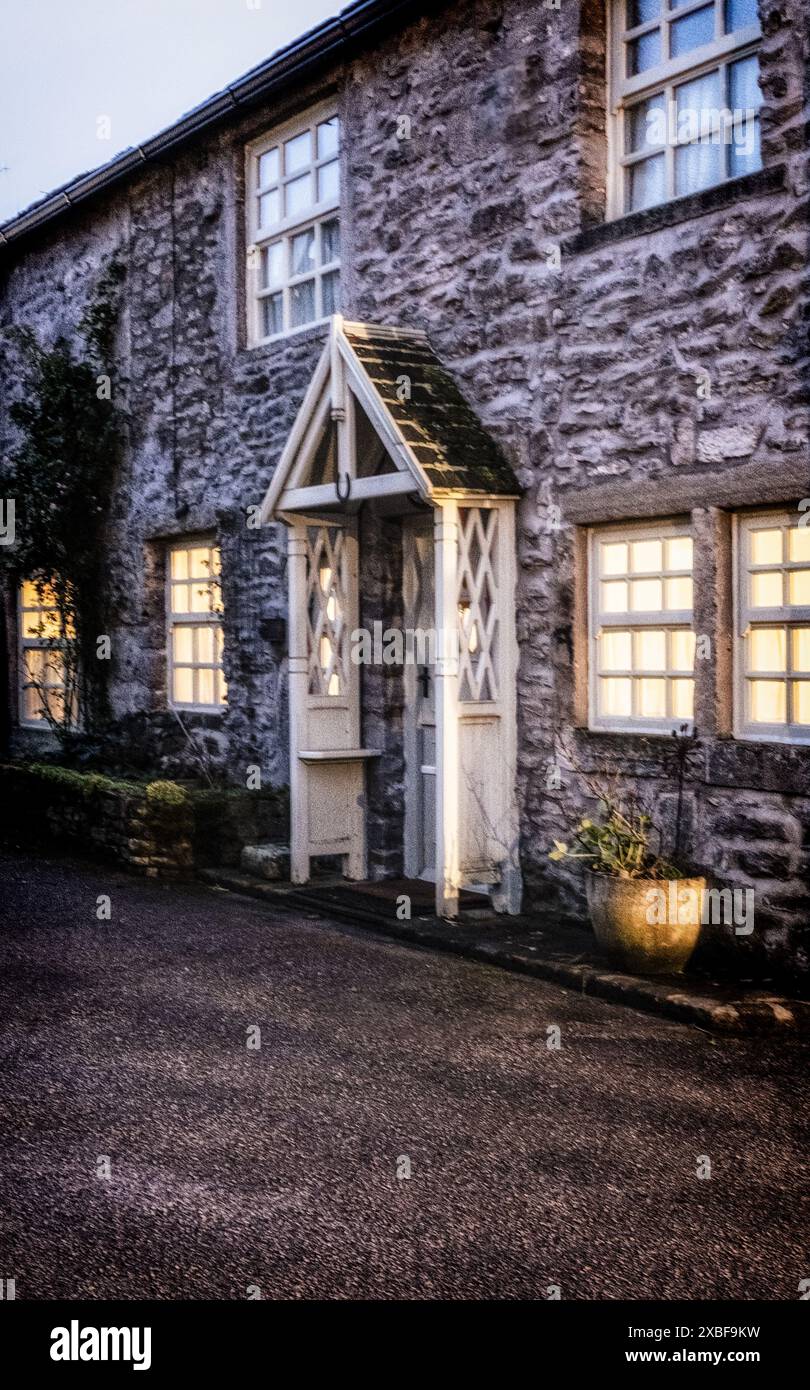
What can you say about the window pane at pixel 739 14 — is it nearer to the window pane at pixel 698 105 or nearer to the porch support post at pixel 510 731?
the window pane at pixel 698 105

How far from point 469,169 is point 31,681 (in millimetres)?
8604

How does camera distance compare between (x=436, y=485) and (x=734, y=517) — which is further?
(x=436, y=485)

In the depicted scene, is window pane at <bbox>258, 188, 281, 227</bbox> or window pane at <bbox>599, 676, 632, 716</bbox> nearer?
window pane at <bbox>599, 676, 632, 716</bbox>

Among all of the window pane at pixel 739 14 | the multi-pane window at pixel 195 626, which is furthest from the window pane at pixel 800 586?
the multi-pane window at pixel 195 626

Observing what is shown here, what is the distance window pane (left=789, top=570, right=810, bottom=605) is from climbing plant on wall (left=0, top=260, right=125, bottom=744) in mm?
8071

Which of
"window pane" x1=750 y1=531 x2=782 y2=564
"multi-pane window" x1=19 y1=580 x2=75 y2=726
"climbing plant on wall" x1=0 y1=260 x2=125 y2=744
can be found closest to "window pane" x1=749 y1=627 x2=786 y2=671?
"window pane" x1=750 y1=531 x2=782 y2=564

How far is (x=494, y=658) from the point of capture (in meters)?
9.12

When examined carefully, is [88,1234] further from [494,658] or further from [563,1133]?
[494,658]

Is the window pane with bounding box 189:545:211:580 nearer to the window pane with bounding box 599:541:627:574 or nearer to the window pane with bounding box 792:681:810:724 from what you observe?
the window pane with bounding box 599:541:627:574

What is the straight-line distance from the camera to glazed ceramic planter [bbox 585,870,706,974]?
7301 mm

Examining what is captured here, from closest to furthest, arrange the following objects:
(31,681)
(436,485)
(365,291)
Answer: (436,485) < (365,291) < (31,681)

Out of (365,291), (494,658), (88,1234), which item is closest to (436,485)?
(494,658)

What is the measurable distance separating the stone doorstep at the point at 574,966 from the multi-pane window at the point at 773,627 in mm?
1418

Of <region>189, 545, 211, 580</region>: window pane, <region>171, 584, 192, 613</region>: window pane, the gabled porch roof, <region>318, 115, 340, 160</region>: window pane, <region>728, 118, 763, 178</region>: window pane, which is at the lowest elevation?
<region>171, 584, 192, 613</region>: window pane
